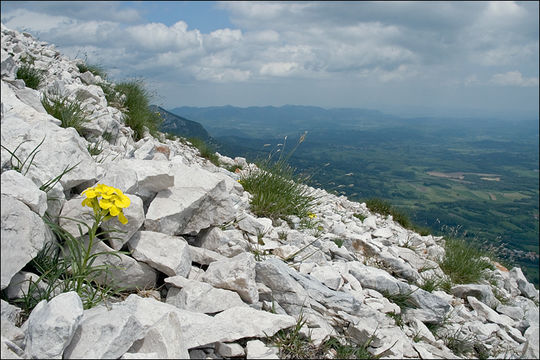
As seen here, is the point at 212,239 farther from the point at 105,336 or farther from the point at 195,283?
the point at 105,336

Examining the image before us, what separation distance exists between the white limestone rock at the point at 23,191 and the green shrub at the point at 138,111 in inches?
309

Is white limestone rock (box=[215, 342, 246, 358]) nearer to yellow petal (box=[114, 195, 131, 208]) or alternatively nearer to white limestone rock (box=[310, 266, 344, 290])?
yellow petal (box=[114, 195, 131, 208])

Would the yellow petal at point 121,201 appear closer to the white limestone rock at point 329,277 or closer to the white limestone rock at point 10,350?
the white limestone rock at point 10,350

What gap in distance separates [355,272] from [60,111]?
6.45 metres

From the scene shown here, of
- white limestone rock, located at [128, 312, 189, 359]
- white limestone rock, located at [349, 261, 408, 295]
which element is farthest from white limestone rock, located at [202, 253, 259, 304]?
white limestone rock, located at [349, 261, 408, 295]

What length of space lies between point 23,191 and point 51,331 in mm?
1515

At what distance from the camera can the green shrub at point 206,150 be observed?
1364 cm

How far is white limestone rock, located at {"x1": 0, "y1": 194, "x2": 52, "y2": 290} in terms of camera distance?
124 inches

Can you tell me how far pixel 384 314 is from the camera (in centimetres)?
501

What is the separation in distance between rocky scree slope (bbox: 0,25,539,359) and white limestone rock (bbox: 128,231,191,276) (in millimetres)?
16

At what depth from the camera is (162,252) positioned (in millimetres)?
4516

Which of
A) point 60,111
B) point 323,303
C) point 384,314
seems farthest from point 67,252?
point 60,111

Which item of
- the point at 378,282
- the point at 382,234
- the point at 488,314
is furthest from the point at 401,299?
the point at 382,234

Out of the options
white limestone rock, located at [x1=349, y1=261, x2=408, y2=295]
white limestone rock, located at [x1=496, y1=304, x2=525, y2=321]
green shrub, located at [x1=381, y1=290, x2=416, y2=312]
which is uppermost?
white limestone rock, located at [x1=349, y1=261, x2=408, y2=295]
